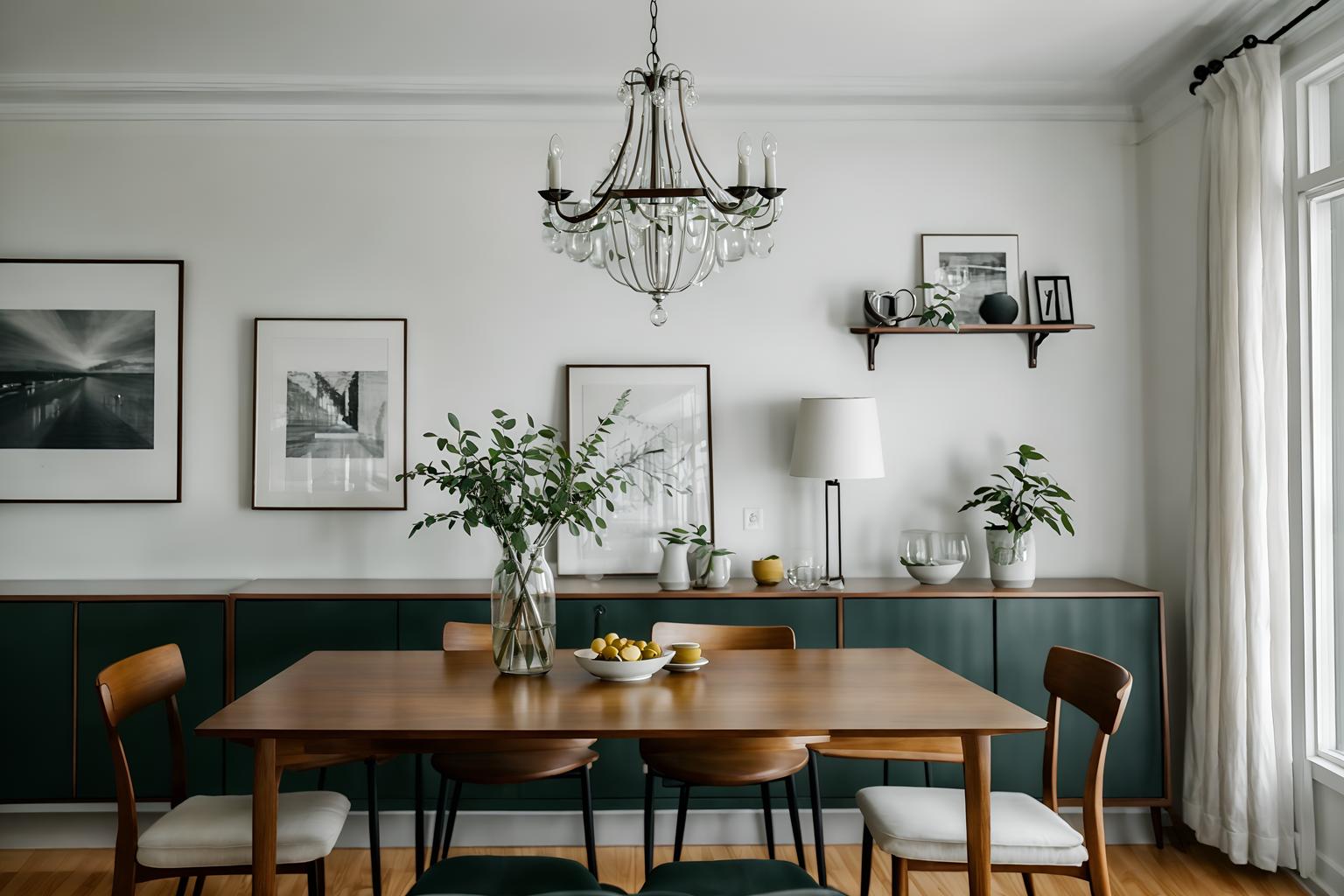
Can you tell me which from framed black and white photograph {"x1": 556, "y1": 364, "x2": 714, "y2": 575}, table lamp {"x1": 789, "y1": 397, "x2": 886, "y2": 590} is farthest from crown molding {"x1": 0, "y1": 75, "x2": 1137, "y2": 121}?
table lamp {"x1": 789, "y1": 397, "x2": 886, "y2": 590}

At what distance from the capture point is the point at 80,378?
3.98 m

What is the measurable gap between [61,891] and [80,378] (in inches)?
77.1

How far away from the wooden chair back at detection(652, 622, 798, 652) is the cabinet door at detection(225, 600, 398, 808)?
112 cm

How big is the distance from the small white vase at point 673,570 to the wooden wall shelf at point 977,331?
3.78 ft

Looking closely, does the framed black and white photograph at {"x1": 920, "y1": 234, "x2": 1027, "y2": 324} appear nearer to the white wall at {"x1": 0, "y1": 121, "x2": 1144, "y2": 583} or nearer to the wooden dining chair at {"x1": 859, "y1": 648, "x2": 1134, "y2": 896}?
the white wall at {"x1": 0, "y1": 121, "x2": 1144, "y2": 583}

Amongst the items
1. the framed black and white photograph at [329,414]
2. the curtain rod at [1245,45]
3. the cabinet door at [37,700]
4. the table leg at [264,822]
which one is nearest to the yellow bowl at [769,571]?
the framed black and white photograph at [329,414]

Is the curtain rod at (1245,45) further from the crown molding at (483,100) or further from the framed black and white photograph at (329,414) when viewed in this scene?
the framed black and white photograph at (329,414)

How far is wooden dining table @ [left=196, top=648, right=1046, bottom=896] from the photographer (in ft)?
6.91

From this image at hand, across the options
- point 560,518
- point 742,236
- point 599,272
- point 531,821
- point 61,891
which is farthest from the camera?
point 599,272

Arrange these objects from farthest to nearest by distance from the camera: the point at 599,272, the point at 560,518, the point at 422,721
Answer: the point at 599,272 < the point at 560,518 < the point at 422,721

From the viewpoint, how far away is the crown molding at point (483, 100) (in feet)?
12.7

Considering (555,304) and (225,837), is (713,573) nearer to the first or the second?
(555,304)

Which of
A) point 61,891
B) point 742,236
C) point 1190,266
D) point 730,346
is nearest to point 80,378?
point 61,891

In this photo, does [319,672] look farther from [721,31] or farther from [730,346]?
[721,31]
